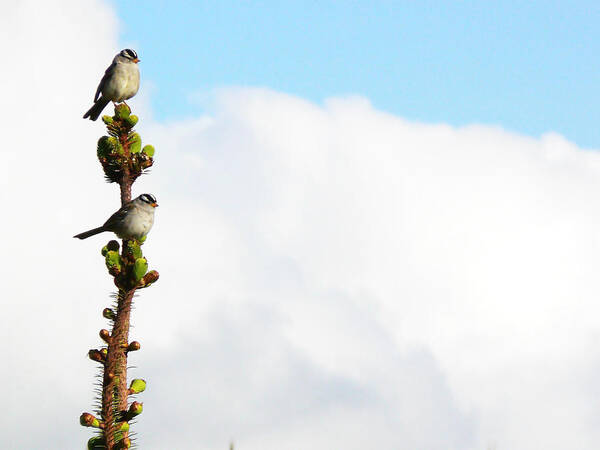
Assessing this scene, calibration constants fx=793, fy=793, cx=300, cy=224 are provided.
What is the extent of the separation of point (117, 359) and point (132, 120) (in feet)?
10.5

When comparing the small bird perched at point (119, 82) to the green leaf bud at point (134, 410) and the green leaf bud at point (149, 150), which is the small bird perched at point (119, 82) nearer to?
the green leaf bud at point (149, 150)

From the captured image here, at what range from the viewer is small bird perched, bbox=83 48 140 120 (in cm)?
1659

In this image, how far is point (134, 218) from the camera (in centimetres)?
936

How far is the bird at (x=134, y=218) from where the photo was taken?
8.64 meters

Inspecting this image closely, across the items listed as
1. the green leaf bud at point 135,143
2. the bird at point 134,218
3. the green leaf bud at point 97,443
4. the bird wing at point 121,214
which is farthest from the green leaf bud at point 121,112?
the green leaf bud at point 97,443

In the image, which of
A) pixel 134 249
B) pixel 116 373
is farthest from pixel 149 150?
pixel 116 373

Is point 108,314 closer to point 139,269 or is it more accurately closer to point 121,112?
point 139,269

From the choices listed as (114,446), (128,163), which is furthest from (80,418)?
(128,163)

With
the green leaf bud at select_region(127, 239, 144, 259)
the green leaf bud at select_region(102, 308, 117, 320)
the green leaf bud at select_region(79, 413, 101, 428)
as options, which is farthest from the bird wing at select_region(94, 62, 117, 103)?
the green leaf bud at select_region(79, 413, 101, 428)

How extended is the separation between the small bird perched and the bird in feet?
20.8

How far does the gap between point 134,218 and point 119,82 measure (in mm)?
8134

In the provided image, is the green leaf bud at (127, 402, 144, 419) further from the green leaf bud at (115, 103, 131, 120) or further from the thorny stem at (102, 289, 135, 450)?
the green leaf bud at (115, 103, 131, 120)

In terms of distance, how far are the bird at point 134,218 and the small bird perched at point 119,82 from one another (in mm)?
6341

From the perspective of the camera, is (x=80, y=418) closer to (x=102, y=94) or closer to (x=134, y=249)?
(x=134, y=249)
